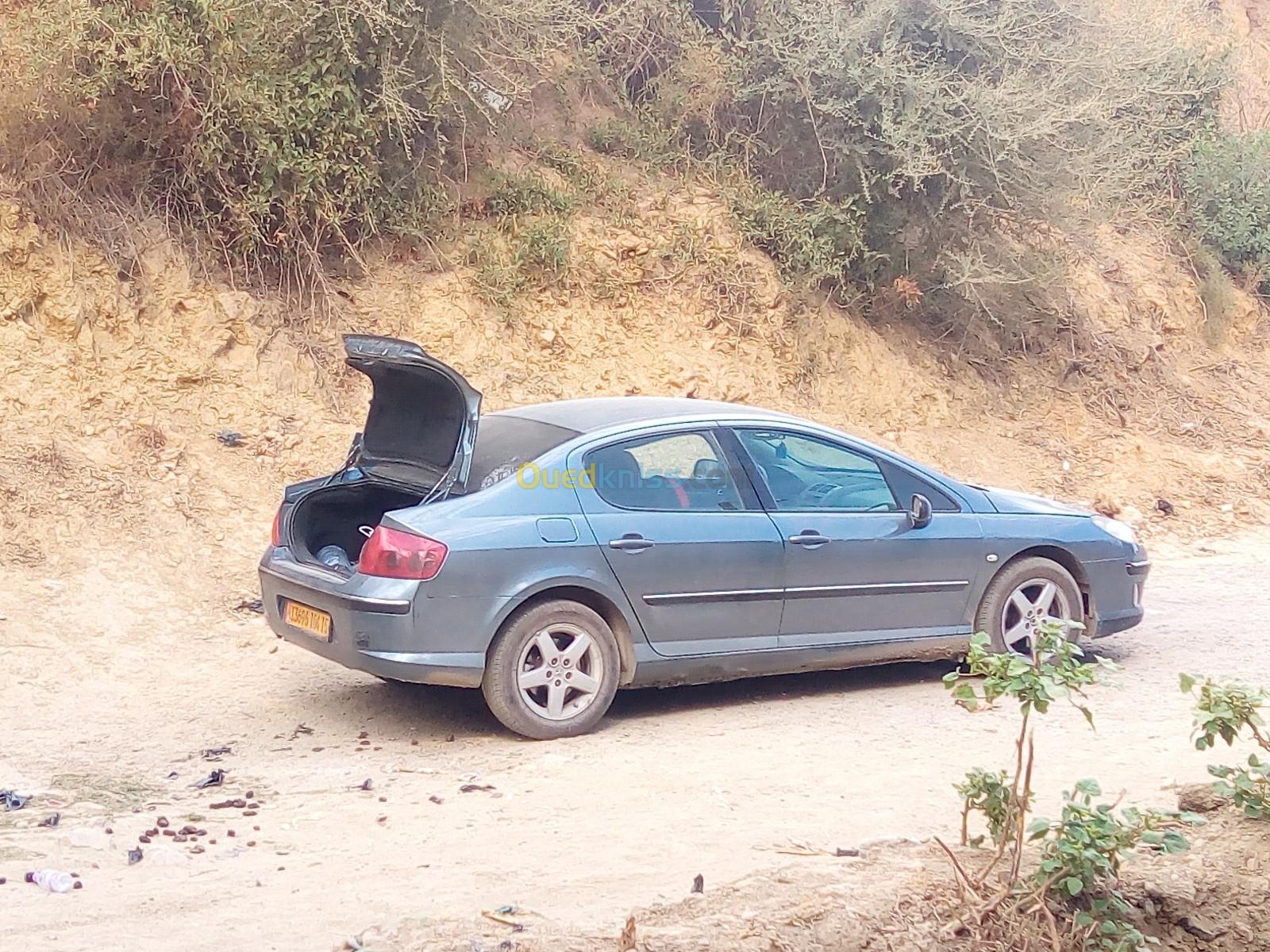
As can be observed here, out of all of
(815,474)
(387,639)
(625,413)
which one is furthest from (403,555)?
(815,474)

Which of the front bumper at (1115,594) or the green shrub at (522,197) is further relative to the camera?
the green shrub at (522,197)

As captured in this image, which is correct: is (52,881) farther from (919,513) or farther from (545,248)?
(545,248)

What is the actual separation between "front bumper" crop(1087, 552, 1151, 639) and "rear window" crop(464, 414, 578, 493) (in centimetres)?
325

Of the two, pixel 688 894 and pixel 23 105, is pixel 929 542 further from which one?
pixel 23 105

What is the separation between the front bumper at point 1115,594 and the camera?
771 centimetres

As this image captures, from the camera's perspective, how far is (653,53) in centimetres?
1442

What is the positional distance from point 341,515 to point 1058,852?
4.48m

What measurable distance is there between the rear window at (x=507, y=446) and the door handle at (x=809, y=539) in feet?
4.14

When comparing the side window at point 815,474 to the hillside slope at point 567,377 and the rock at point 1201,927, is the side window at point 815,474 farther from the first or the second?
the hillside slope at point 567,377

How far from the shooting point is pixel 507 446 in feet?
22.3

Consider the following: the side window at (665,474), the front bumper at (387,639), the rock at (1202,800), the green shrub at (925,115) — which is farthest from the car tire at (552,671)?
the green shrub at (925,115)

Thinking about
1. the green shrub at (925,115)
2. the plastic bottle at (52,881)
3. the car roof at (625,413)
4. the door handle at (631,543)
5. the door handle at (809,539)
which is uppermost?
the green shrub at (925,115)

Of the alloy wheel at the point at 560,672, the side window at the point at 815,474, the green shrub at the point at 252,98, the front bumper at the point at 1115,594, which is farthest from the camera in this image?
the green shrub at the point at 252,98

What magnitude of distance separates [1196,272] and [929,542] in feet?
43.1
